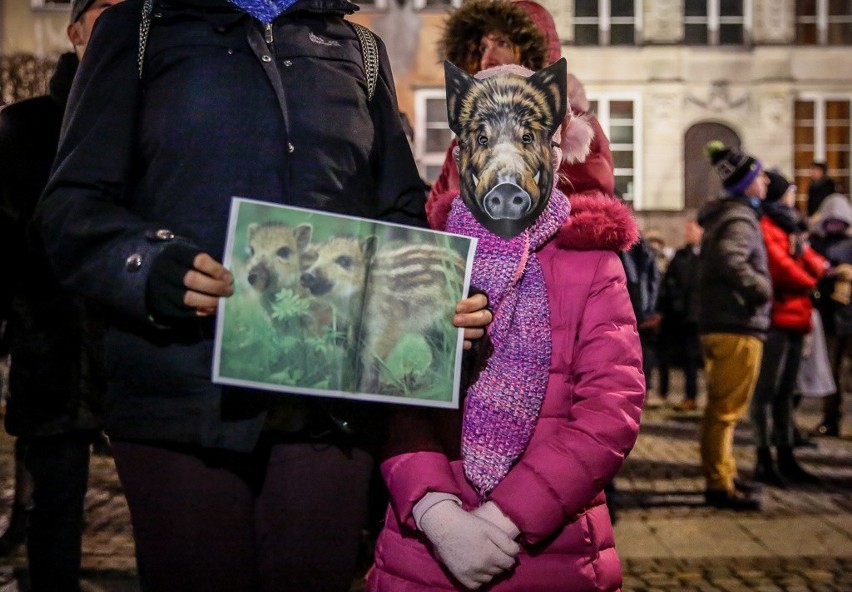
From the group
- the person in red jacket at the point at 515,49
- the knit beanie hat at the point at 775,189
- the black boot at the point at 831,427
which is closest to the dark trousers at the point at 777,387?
the knit beanie hat at the point at 775,189

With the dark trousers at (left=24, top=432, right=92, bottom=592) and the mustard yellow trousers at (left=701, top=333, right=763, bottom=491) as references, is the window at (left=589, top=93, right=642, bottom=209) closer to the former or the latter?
the mustard yellow trousers at (left=701, top=333, right=763, bottom=491)

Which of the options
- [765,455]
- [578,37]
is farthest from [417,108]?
[765,455]

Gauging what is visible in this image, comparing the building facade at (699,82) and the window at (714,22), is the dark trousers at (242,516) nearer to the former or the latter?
the building facade at (699,82)

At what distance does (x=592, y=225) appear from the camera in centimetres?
252

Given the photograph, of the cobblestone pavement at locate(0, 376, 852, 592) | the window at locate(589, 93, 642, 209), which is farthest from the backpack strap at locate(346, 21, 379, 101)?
the window at locate(589, 93, 642, 209)

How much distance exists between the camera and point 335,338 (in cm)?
200

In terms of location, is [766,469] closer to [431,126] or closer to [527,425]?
[527,425]

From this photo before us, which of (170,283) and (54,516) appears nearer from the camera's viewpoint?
(170,283)

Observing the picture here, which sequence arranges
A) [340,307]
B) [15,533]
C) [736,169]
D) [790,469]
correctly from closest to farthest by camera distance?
1. [340,307]
2. [15,533]
3. [736,169]
4. [790,469]

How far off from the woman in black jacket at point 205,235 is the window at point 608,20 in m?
23.4

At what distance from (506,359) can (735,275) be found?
4534mm

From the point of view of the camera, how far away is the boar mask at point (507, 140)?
234 cm

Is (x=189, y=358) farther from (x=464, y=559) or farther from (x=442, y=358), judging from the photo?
(x=464, y=559)

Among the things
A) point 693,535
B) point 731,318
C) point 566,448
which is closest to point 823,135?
point 731,318
